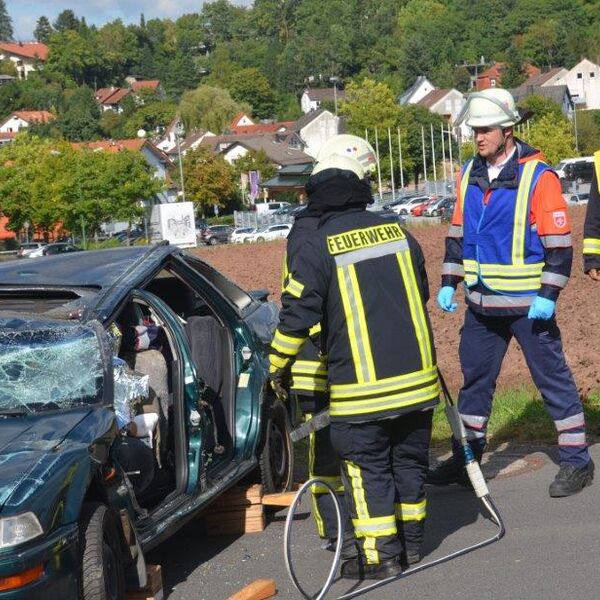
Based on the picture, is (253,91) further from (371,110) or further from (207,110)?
(371,110)

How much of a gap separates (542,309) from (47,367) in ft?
8.15

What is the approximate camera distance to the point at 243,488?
21.5 feet

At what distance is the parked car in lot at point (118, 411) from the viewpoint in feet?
14.6

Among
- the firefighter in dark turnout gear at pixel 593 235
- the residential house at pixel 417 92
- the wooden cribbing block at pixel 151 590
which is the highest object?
the residential house at pixel 417 92

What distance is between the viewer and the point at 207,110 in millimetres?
146375

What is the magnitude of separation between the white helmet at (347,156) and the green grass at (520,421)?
306 centimetres

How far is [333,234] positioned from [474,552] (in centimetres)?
158

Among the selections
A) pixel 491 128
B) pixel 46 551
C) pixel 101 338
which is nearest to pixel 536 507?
pixel 491 128

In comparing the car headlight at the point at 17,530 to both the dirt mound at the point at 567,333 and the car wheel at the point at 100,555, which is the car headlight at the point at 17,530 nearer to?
the car wheel at the point at 100,555

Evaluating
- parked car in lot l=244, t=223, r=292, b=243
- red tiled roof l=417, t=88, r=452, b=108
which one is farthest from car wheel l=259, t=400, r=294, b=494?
red tiled roof l=417, t=88, r=452, b=108

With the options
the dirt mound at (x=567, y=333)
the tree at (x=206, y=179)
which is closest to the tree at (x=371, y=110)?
the tree at (x=206, y=179)

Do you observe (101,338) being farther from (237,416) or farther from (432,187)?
(432,187)

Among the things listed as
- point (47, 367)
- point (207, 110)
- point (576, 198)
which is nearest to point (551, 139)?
point (576, 198)

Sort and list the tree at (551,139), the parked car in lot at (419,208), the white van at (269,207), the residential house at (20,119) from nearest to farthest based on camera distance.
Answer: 1. the parked car in lot at (419,208)
2. the white van at (269,207)
3. the tree at (551,139)
4. the residential house at (20,119)
